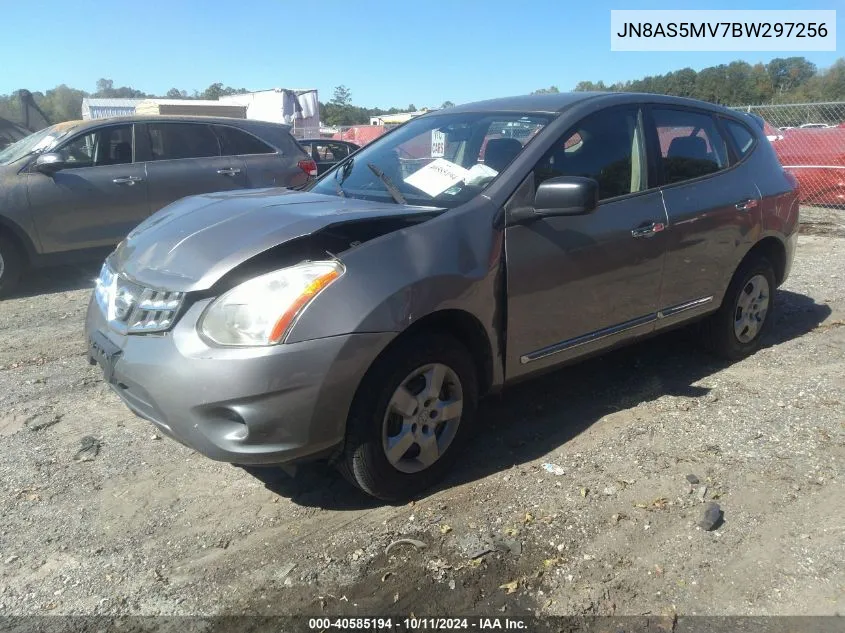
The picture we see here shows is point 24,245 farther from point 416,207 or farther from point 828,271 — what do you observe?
point 828,271

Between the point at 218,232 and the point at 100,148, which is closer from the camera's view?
the point at 218,232

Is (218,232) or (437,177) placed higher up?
(437,177)

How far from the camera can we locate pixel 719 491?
321cm

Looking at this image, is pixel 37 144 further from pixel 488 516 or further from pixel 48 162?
pixel 488 516

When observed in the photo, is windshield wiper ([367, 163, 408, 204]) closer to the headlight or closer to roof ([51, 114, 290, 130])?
the headlight

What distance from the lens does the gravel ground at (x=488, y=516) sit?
2.55m

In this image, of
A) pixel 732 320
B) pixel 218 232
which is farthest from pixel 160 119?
pixel 732 320

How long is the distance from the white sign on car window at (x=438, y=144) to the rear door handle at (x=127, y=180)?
14.5ft

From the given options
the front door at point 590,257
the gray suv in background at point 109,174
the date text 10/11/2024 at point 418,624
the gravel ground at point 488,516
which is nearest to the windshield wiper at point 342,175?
the front door at point 590,257

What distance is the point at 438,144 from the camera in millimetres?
3969

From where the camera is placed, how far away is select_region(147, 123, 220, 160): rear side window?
299 inches

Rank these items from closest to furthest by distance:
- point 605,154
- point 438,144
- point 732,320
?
point 605,154
point 438,144
point 732,320

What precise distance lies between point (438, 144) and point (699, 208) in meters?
1.63

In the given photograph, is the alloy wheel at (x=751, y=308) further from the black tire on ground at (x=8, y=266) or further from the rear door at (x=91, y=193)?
the black tire on ground at (x=8, y=266)
